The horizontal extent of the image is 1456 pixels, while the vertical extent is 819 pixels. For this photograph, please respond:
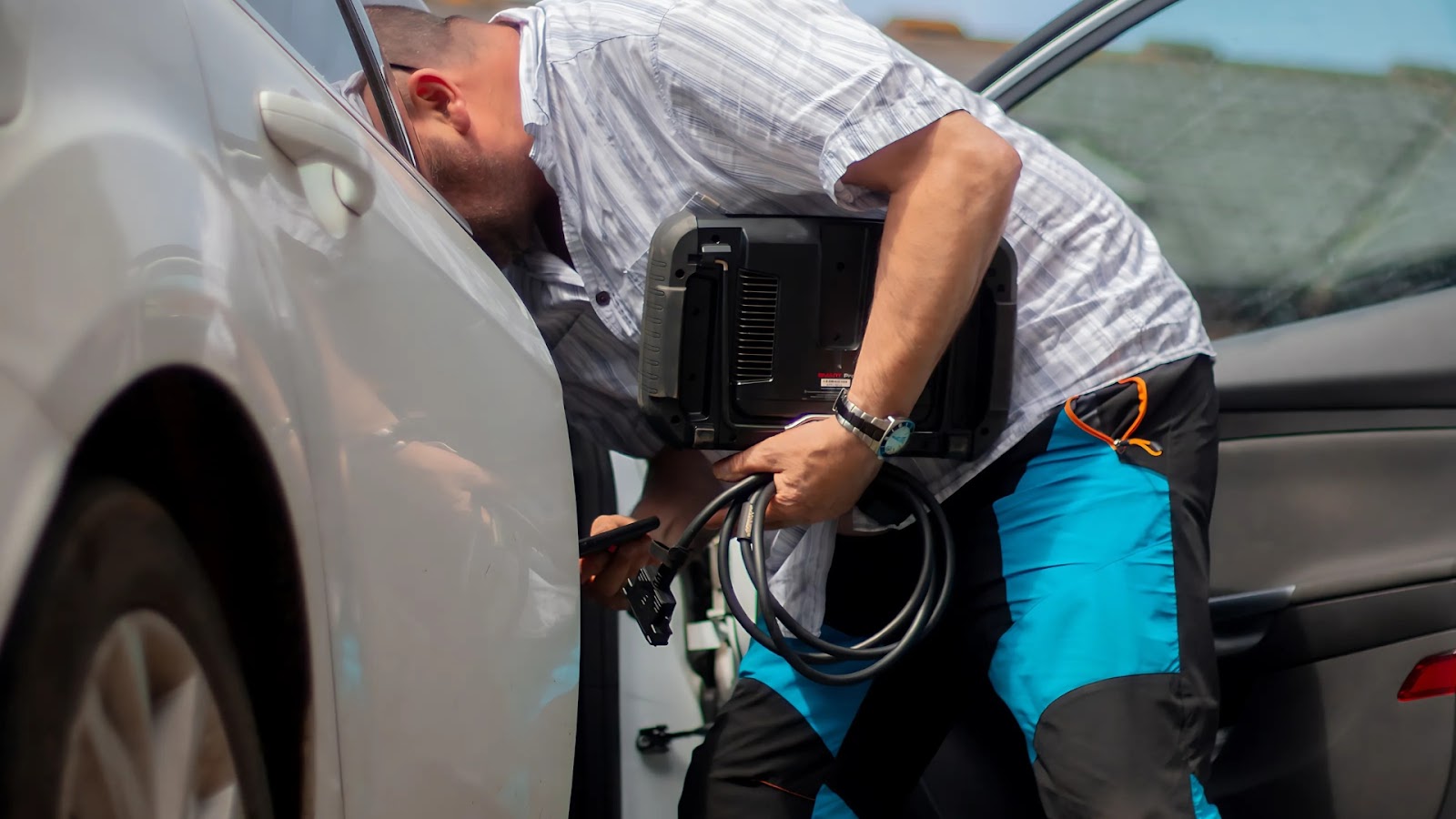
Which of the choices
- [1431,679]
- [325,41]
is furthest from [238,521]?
[1431,679]

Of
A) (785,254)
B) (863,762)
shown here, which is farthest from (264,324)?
(863,762)

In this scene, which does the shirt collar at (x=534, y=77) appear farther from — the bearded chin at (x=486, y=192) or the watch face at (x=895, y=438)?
the watch face at (x=895, y=438)

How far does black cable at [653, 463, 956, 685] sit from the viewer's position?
5.06ft

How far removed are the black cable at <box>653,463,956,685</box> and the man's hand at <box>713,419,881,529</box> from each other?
23 millimetres

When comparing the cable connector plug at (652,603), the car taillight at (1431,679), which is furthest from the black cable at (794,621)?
the car taillight at (1431,679)

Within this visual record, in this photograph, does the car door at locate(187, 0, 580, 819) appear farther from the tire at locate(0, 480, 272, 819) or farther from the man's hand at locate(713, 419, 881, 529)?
the man's hand at locate(713, 419, 881, 529)

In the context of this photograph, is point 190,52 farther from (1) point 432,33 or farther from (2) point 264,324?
(1) point 432,33

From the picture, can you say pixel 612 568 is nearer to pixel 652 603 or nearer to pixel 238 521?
pixel 652 603

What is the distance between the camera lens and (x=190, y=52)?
0.79 metres

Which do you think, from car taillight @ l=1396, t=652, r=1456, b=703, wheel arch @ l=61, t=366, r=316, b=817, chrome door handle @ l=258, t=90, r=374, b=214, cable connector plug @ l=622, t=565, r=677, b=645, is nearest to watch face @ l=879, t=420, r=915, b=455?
cable connector plug @ l=622, t=565, r=677, b=645

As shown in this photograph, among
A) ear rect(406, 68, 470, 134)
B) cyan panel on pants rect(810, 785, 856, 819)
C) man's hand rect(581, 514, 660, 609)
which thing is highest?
ear rect(406, 68, 470, 134)

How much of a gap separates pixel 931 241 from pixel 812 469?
30 centimetres

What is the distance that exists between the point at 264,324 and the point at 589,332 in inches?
39.8

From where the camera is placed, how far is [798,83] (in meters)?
1.40
